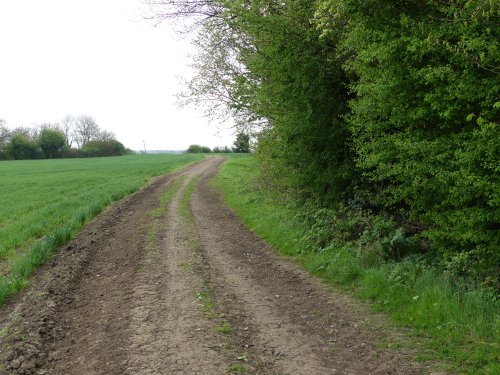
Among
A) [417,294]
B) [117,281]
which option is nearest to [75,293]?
[117,281]

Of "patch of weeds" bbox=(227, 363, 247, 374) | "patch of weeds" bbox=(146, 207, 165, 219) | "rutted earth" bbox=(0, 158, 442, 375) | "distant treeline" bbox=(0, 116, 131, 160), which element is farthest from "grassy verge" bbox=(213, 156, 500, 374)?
"distant treeline" bbox=(0, 116, 131, 160)

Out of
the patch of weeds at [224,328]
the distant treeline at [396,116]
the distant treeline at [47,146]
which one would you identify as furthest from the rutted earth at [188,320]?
the distant treeline at [47,146]

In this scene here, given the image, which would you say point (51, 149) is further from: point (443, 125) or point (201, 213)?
point (443, 125)

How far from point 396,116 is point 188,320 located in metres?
4.25

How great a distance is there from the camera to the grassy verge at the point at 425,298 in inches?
178

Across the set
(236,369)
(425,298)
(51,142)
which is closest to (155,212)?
(425,298)

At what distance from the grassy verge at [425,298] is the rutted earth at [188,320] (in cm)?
34

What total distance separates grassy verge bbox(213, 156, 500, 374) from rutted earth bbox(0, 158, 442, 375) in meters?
0.34

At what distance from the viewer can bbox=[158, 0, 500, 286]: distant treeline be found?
5.30 meters

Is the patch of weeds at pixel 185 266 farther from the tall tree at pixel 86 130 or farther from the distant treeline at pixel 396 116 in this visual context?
the tall tree at pixel 86 130

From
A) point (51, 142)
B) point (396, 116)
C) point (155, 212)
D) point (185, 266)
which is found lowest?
point (185, 266)

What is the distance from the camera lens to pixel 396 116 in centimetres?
653

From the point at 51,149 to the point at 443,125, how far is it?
11312 cm

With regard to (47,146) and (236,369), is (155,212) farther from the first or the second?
(47,146)
